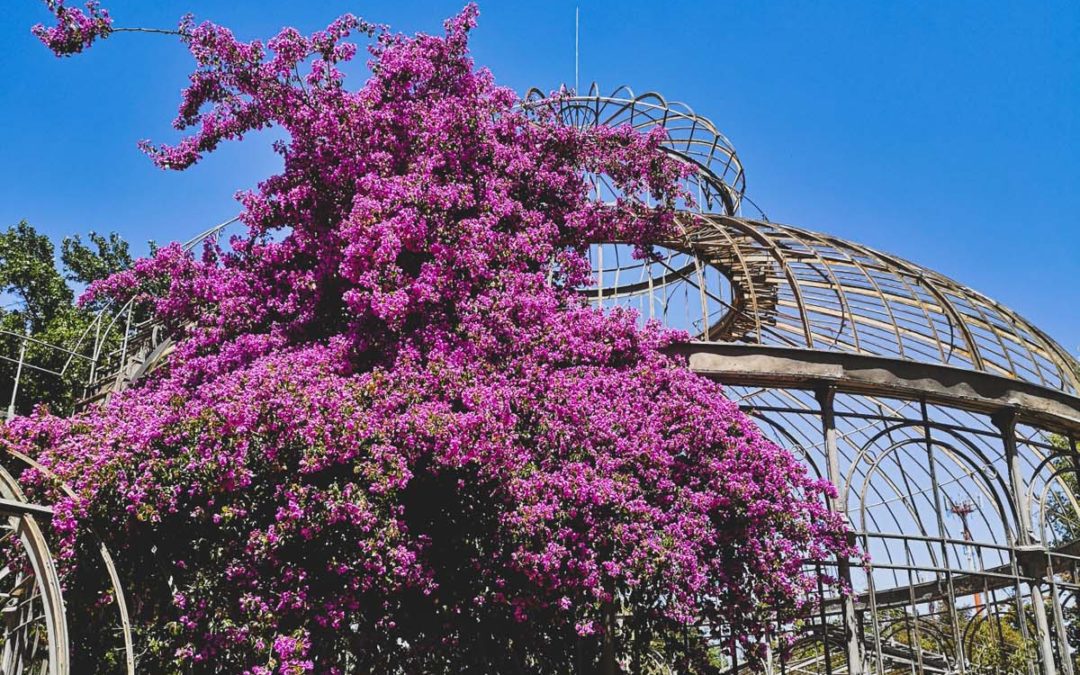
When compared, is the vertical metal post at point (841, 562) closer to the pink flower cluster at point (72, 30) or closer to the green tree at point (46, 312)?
the pink flower cluster at point (72, 30)

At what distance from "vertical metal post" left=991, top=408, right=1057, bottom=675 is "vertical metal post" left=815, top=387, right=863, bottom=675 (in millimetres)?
2724

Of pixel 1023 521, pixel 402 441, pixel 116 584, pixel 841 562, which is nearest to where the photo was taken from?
pixel 116 584

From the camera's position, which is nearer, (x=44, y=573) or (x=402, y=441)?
(x=44, y=573)

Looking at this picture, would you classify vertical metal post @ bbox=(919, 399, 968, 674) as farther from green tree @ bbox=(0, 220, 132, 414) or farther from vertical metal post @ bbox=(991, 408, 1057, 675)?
green tree @ bbox=(0, 220, 132, 414)

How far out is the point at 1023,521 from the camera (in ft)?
37.3

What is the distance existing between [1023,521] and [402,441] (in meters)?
9.24

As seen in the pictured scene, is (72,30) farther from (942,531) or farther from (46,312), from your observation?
(46,312)

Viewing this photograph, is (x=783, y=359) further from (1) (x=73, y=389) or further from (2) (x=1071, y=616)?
(1) (x=73, y=389)

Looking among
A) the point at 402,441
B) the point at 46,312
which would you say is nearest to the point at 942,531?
the point at 402,441

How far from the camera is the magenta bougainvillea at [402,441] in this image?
8102mm

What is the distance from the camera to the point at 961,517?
18.8 m

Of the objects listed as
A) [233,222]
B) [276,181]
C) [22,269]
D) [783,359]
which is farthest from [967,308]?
[22,269]

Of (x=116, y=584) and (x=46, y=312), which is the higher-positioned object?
(x=46, y=312)

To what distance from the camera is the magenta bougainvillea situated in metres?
8.10
